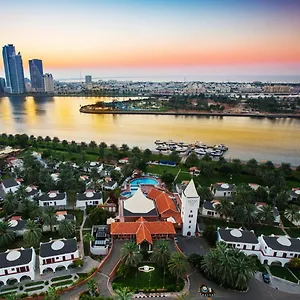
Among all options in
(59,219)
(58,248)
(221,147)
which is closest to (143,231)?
(58,248)

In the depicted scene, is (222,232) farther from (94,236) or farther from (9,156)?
(9,156)

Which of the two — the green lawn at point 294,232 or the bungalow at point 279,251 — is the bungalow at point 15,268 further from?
the green lawn at point 294,232

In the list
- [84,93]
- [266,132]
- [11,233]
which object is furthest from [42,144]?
[84,93]

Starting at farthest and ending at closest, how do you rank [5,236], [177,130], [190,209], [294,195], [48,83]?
1. [48,83]
2. [177,130]
3. [294,195]
4. [190,209]
5. [5,236]

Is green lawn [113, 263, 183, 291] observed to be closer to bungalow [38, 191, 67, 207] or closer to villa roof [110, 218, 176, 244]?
villa roof [110, 218, 176, 244]

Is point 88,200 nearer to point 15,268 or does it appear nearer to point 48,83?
point 15,268

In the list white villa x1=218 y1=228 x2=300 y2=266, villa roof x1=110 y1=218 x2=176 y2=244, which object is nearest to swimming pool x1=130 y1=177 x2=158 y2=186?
villa roof x1=110 y1=218 x2=176 y2=244
